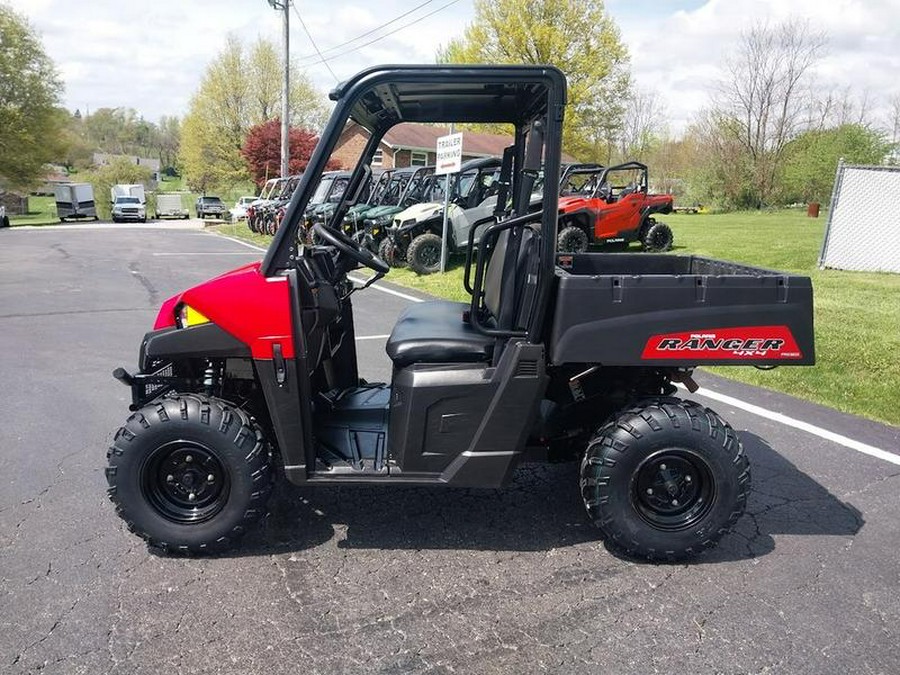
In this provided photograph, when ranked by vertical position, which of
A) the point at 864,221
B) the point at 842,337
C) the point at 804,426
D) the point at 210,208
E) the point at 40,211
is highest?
the point at 864,221

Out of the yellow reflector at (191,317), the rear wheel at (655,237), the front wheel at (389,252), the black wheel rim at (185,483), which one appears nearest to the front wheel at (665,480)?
the black wheel rim at (185,483)

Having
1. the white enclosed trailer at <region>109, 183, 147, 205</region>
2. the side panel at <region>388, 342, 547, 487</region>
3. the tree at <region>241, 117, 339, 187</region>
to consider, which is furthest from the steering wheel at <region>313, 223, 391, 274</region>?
the white enclosed trailer at <region>109, 183, 147, 205</region>

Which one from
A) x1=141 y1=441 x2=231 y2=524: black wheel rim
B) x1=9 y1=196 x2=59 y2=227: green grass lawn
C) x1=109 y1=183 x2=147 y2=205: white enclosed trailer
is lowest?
x1=9 y1=196 x2=59 y2=227: green grass lawn

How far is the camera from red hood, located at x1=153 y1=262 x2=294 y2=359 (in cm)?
300

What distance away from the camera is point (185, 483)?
10.3 ft

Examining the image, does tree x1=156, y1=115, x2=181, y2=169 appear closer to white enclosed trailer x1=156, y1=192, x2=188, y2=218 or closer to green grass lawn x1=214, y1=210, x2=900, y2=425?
white enclosed trailer x1=156, y1=192, x2=188, y2=218

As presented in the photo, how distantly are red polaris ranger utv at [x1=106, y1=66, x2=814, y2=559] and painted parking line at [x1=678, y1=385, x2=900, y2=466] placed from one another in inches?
79.1

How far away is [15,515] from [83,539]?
0.52 m

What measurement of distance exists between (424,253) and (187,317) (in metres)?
9.86

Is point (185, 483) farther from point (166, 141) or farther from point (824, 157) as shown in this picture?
point (166, 141)

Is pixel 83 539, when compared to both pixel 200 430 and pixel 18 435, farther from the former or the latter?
pixel 18 435

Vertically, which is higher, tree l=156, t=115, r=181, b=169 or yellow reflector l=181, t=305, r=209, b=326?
tree l=156, t=115, r=181, b=169

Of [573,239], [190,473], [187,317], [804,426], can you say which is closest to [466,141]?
[573,239]

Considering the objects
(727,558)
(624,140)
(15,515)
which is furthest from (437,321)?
(624,140)
